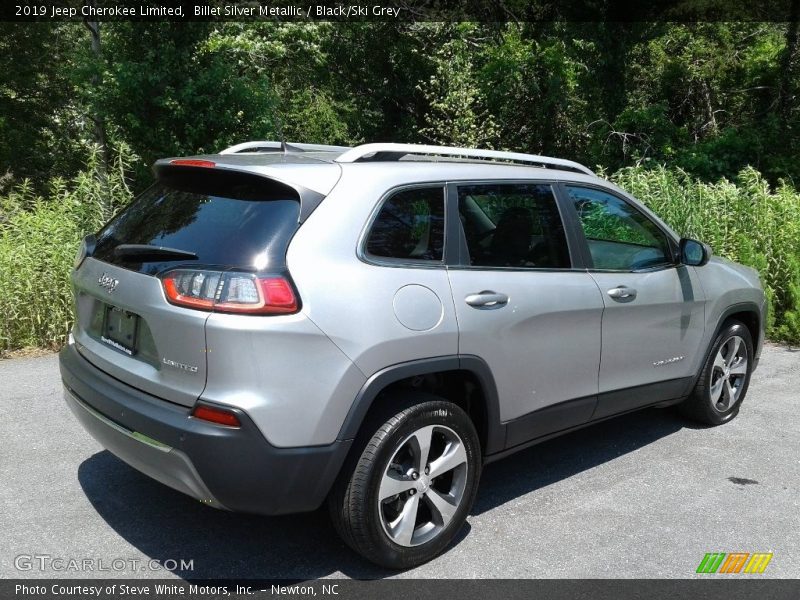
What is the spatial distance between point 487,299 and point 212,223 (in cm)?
130

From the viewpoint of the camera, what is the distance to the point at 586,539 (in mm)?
3904

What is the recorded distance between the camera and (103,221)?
7930mm

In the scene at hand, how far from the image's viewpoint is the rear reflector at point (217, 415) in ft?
10.1

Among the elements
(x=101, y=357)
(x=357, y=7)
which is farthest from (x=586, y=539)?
(x=357, y=7)

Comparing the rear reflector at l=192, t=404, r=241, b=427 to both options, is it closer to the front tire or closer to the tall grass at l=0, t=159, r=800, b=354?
the front tire

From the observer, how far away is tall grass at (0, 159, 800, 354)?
7.35 m

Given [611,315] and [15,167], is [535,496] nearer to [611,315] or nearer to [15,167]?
[611,315]

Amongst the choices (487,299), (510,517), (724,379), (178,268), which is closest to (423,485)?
(510,517)

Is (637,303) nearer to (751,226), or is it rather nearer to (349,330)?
(349,330)

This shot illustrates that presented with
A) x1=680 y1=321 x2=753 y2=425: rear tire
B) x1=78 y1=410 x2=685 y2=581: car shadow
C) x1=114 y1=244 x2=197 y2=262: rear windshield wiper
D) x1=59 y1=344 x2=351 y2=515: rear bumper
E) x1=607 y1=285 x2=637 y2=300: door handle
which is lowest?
x1=78 y1=410 x2=685 y2=581: car shadow

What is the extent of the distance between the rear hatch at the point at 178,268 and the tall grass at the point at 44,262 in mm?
3839

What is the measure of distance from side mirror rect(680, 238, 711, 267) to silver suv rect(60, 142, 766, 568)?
0.67 metres

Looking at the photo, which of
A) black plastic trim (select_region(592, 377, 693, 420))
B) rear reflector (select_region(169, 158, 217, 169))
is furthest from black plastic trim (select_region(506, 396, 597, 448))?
rear reflector (select_region(169, 158, 217, 169))

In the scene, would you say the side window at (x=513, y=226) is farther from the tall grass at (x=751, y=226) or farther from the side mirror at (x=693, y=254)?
the tall grass at (x=751, y=226)
